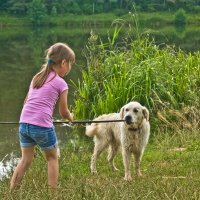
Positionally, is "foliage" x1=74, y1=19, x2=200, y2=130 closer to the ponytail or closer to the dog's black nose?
the dog's black nose

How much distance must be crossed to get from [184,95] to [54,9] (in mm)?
76521

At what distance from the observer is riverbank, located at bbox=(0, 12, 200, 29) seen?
8275 centimetres

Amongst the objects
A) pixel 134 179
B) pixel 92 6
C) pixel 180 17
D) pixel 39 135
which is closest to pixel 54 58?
pixel 39 135

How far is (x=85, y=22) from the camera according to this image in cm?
8912

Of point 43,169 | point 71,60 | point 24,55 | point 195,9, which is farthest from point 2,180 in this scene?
point 195,9

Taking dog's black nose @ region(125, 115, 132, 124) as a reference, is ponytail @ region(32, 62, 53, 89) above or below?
above

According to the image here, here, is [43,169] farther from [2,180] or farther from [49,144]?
[49,144]

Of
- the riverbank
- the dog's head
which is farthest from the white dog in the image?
the riverbank

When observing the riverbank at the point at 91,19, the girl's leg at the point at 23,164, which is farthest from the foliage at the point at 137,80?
the riverbank at the point at 91,19

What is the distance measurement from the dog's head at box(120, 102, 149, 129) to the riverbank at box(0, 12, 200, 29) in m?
73.7

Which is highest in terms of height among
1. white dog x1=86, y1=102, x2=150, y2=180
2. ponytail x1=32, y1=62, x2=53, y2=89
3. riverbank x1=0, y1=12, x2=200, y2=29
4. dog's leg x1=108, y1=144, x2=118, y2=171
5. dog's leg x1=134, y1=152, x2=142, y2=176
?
ponytail x1=32, y1=62, x2=53, y2=89

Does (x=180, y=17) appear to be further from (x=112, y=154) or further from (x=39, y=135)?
(x=39, y=135)

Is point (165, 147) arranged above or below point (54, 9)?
above

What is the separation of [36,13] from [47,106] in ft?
255
